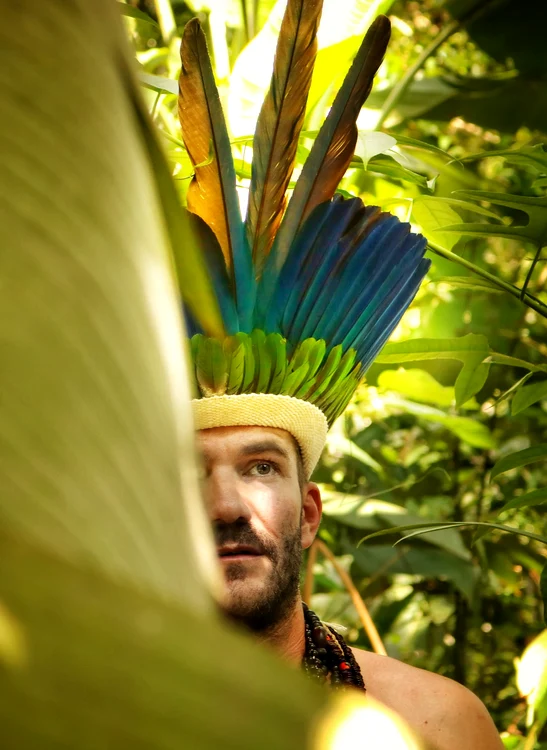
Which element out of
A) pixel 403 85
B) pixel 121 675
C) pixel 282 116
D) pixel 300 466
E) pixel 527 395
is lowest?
pixel 121 675

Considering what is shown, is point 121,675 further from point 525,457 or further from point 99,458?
point 525,457

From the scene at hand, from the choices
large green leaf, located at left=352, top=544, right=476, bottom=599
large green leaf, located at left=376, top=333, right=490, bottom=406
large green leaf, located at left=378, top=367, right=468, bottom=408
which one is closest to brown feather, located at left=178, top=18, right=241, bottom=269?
large green leaf, located at left=376, top=333, right=490, bottom=406

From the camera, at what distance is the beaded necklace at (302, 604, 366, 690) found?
98 centimetres

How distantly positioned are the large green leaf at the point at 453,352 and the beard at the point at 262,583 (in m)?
0.22

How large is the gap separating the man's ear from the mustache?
0.14 m

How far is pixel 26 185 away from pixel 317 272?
0.66 metres

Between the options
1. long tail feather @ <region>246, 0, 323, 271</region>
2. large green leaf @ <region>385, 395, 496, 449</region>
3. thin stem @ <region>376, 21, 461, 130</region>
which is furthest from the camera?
large green leaf @ <region>385, 395, 496, 449</region>

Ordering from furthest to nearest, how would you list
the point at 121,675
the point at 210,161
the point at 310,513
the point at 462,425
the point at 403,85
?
the point at 462,425, the point at 403,85, the point at 310,513, the point at 210,161, the point at 121,675

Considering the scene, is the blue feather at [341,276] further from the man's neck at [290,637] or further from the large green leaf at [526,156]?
the man's neck at [290,637]

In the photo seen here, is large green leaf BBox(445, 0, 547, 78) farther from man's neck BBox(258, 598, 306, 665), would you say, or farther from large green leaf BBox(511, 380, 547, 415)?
man's neck BBox(258, 598, 306, 665)

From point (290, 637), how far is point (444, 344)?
397mm

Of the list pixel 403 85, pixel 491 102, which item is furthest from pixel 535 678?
pixel 491 102

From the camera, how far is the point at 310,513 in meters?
1.01

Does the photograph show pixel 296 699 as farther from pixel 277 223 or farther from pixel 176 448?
pixel 277 223
